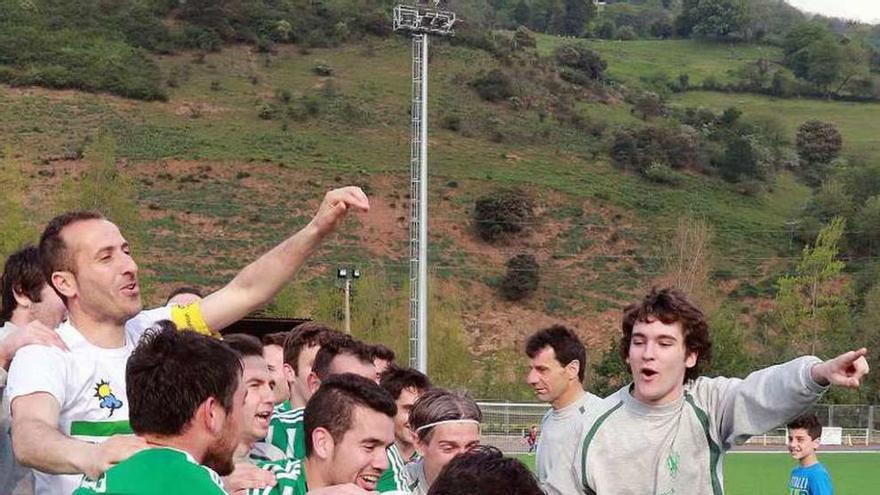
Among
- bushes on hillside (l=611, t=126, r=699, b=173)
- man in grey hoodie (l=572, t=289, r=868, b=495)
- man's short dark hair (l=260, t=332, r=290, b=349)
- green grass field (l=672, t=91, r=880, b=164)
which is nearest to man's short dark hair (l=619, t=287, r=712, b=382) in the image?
man in grey hoodie (l=572, t=289, r=868, b=495)

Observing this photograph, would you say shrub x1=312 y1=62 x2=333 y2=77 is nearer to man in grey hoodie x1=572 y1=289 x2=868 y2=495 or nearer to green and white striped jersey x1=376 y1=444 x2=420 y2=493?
green and white striped jersey x1=376 y1=444 x2=420 y2=493

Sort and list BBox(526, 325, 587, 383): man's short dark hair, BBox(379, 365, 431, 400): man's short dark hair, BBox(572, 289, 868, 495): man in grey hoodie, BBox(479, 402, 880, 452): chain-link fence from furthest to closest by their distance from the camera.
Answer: BBox(479, 402, 880, 452): chain-link fence
BBox(526, 325, 587, 383): man's short dark hair
BBox(379, 365, 431, 400): man's short dark hair
BBox(572, 289, 868, 495): man in grey hoodie

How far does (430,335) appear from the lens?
194 ft

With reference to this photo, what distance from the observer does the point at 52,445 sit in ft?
15.7

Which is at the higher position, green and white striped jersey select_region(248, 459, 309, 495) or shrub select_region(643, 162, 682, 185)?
green and white striped jersey select_region(248, 459, 309, 495)

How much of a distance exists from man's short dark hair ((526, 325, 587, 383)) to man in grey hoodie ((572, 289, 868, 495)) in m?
3.53

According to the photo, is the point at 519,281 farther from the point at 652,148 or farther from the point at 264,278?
the point at 264,278

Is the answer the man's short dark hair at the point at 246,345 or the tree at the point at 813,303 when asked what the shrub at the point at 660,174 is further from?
the man's short dark hair at the point at 246,345

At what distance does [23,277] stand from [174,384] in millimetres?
2628

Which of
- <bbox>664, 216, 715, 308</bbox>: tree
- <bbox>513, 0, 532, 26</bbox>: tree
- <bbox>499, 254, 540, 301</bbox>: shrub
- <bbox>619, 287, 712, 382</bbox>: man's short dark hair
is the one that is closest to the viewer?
<bbox>619, 287, 712, 382</bbox>: man's short dark hair

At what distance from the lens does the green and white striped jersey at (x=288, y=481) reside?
216 inches

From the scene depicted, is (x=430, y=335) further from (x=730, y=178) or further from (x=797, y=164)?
(x=797, y=164)

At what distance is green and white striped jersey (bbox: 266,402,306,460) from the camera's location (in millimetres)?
7186

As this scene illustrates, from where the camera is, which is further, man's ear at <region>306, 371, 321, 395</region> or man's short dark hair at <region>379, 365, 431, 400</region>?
man's short dark hair at <region>379, 365, 431, 400</region>
